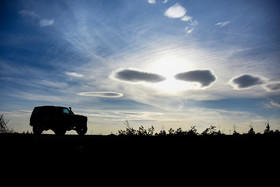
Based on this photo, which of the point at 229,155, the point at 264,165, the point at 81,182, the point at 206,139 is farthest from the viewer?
the point at 206,139

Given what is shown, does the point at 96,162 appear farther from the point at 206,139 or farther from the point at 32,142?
the point at 206,139

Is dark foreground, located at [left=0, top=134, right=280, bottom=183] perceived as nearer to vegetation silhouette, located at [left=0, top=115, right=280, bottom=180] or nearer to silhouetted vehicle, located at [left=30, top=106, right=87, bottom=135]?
vegetation silhouette, located at [left=0, top=115, right=280, bottom=180]

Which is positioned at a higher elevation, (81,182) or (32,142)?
(32,142)

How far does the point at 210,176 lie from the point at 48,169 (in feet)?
12.5

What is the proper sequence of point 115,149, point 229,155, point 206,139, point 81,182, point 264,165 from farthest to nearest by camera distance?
1. point 206,139
2. point 115,149
3. point 229,155
4. point 264,165
5. point 81,182

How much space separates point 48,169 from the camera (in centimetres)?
539

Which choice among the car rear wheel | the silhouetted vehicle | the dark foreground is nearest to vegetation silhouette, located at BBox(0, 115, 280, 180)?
the dark foreground

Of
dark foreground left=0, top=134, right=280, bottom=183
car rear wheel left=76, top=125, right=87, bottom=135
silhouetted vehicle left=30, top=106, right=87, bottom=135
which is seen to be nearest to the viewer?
dark foreground left=0, top=134, right=280, bottom=183

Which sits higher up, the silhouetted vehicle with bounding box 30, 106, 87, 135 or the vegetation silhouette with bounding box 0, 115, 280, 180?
the silhouetted vehicle with bounding box 30, 106, 87, 135

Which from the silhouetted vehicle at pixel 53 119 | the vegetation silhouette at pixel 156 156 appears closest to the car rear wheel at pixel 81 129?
the silhouetted vehicle at pixel 53 119

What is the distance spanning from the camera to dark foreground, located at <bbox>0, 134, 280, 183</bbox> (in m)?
5.14

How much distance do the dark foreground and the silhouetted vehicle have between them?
9.48 metres

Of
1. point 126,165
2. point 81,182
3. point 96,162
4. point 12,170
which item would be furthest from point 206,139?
point 12,170

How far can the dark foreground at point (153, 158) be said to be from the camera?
5.14 meters
